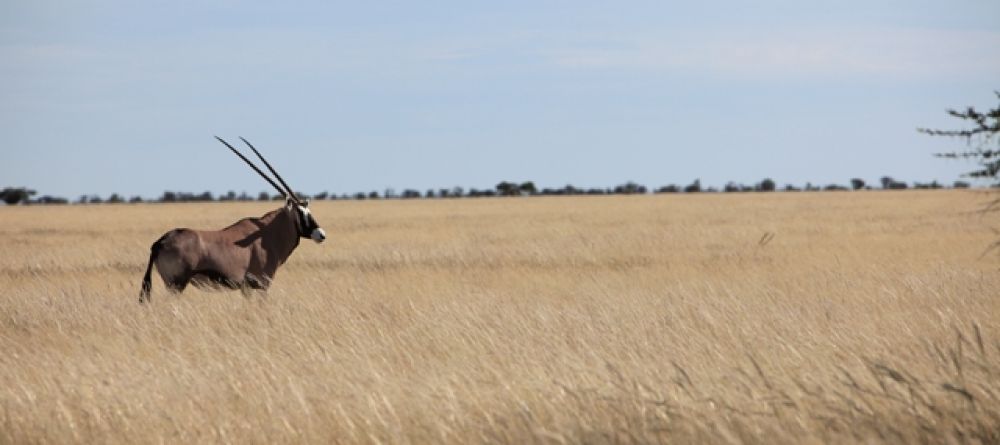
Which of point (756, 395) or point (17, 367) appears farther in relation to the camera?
point (17, 367)

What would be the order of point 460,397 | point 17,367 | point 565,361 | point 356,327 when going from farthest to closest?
point 356,327 < point 17,367 < point 565,361 < point 460,397

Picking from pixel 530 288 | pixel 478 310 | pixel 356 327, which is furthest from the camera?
pixel 530 288

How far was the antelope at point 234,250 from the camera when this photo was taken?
1120 centimetres

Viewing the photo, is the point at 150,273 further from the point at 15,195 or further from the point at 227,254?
the point at 15,195

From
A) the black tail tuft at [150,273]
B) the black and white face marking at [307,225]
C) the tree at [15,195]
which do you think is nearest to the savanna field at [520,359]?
the black tail tuft at [150,273]

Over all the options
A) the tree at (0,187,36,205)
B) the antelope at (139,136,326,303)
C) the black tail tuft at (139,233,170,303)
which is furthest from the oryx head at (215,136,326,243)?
the tree at (0,187,36,205)

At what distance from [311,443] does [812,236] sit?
22.2 m

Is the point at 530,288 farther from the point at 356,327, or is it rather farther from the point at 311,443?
the point at 311,443

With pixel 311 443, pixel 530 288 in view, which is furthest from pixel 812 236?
pixel 311 443

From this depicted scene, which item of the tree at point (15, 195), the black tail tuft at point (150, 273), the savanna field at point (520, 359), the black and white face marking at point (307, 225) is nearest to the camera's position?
the savanna field at point (520, 359)

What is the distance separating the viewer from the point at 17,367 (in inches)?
316

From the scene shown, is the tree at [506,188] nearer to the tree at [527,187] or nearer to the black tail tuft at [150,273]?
the tree at [527,187]

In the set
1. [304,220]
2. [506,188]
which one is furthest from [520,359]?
[506,188]

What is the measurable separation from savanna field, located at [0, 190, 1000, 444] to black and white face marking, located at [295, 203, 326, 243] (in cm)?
61
